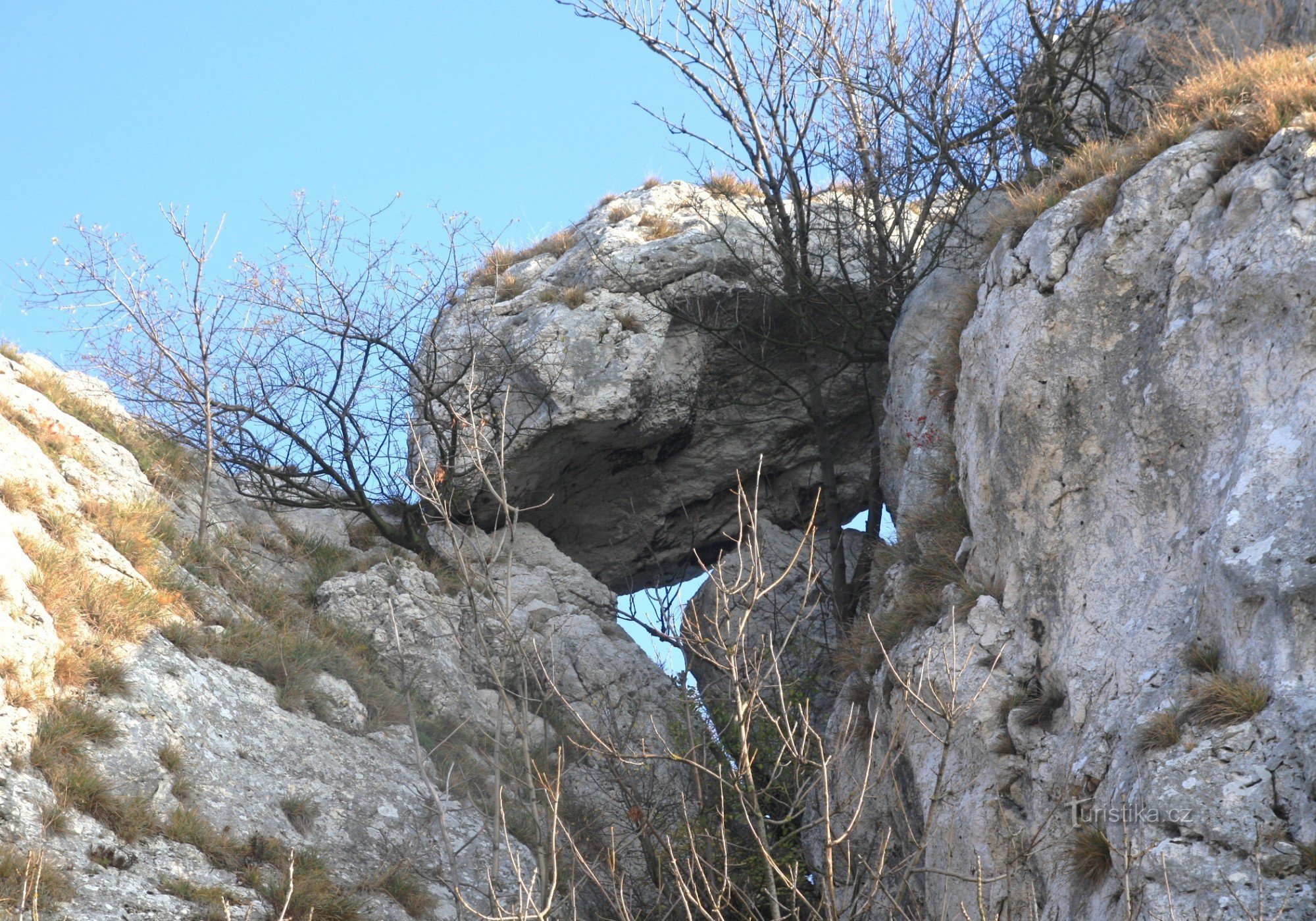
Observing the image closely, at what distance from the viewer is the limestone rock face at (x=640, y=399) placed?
40.4 feet

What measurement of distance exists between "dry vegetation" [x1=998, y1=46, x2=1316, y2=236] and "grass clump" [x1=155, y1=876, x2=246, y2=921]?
6970 mm

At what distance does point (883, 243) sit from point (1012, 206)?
304 centimetres

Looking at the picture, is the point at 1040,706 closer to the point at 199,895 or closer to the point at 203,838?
the point at 199,895

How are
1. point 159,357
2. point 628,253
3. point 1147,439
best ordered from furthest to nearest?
point 628,253, point 159,357, point 1147,439

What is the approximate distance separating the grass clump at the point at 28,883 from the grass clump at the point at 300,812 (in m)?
1.64

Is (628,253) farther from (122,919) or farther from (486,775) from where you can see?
(122,919)

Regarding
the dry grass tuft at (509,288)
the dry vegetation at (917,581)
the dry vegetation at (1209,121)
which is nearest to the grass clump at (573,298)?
the dry grass tuft at (509,288)

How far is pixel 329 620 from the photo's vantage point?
1038cm

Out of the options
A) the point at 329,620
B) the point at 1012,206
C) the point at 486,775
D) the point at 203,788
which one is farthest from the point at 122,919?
the point at 1012,206

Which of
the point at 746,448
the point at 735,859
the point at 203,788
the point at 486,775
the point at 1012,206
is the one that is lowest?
the point at 735,859

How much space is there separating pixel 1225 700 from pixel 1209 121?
165 inches

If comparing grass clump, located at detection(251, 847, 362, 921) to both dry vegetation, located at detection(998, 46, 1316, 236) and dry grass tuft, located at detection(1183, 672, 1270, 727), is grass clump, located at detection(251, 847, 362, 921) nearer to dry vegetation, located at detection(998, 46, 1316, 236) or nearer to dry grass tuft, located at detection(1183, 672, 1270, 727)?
dry grass tuft, located at detection(1183, 672, 1270, 727)

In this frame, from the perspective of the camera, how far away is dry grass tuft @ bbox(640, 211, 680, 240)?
1367 cm

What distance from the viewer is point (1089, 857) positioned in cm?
540
